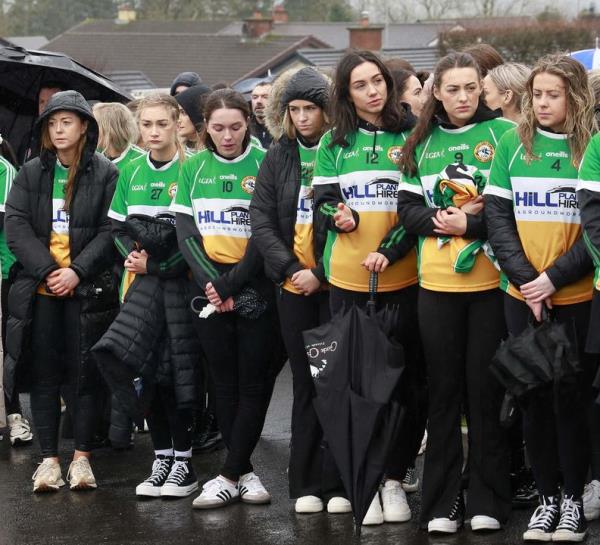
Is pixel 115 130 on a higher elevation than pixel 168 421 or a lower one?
higher

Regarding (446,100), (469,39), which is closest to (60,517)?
(446,100)

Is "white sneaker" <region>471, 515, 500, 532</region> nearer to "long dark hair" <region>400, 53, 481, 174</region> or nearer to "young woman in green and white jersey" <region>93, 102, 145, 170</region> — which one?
"long dark hair" <region>400, 53, 481, 174</region>

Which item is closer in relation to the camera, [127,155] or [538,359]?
[538,359]

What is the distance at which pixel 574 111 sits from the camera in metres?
5.37

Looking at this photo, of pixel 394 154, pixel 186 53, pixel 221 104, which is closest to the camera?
pixel 394 154

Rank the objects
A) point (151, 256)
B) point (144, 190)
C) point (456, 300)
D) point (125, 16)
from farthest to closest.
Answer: point (125, 16) < point (144, 190) < point (151, 256) < point (456, 300)

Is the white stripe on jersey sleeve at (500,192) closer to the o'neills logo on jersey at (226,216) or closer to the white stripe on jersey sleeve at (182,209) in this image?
the o'neills logo on jersey at (226,216)

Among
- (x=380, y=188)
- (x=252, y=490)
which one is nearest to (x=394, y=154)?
(x=380, y=188)

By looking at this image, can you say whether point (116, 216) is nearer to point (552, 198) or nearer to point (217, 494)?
point (217, 494)

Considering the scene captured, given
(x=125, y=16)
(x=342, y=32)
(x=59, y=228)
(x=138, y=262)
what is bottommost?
(x=138, y=262)

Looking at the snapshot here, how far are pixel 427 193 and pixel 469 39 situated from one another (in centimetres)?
4004

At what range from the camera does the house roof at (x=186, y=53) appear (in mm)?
53344

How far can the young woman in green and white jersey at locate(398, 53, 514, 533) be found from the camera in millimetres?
5562

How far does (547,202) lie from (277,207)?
1450mm
